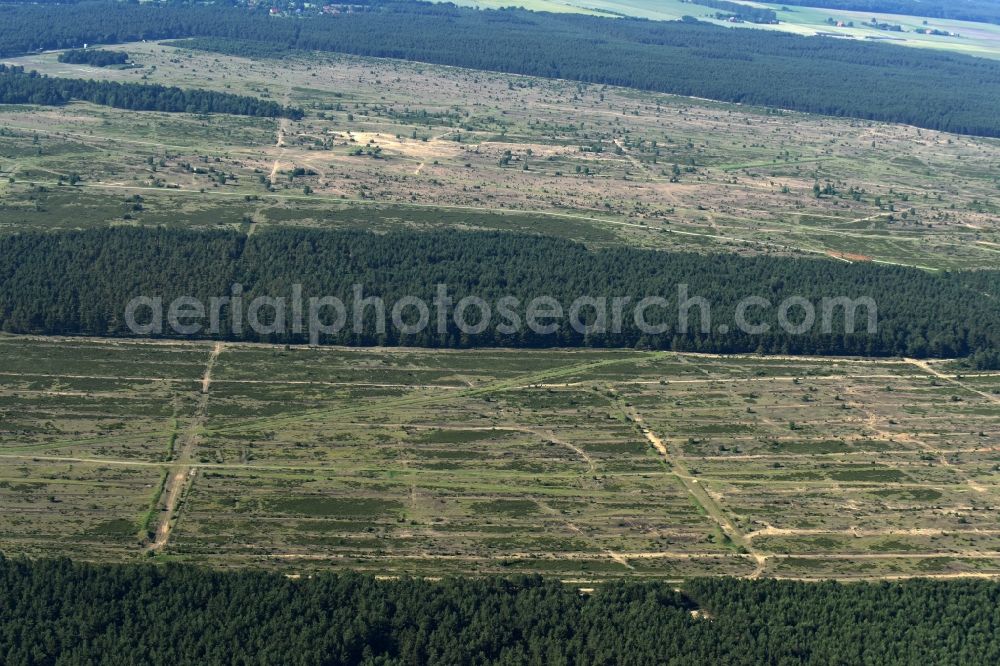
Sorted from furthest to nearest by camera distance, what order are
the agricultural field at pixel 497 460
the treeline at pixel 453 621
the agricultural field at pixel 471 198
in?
the agricultural field at pixel 471 198 → the agricultural field at pixel 497 460 → the treeline at pixel 453 621

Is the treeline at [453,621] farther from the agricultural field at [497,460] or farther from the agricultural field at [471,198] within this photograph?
the agricultural field at [471,198]

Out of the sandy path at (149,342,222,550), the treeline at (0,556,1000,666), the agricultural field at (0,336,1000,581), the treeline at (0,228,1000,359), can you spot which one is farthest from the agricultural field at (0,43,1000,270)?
the treeline at (0,556,1000,666)

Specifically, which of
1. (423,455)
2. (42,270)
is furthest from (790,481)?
(42,270)

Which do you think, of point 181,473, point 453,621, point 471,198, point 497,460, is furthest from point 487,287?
point 453,621

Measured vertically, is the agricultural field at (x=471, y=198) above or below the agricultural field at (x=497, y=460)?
above

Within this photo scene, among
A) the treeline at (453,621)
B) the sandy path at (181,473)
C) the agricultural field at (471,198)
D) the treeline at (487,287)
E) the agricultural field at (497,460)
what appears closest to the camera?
the treeline at (453,621)

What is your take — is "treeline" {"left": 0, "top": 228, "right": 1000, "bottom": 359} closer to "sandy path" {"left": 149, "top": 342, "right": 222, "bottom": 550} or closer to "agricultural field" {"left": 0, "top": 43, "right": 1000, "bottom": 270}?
"agricultural field" {"left": 0, "top": 43, "right": 1000, "bottom": 270}

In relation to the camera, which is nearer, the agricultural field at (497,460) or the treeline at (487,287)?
the agricultural field at (497,460)

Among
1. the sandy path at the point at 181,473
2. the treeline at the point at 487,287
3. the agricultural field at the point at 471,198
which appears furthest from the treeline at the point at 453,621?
the agricultural field at the point at 471,198
